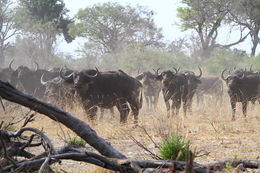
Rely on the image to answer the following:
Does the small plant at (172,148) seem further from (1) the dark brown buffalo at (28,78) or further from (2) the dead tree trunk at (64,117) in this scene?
(1) the dark brown buffalo at (28,78)

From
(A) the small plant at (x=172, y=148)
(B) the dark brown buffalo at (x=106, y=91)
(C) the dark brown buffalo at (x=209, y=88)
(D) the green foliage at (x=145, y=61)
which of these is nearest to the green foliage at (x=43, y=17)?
(D) the green foliage at (x=145, y=61)

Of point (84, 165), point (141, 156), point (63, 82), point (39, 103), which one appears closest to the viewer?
point (39, 103)

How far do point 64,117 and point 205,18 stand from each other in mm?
37396

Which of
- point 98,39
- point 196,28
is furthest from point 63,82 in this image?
point 98,39

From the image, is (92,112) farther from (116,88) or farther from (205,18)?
(205,18)

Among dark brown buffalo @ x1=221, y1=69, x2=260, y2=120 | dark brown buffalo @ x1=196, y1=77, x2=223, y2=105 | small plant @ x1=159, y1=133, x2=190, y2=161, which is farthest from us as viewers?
dark brown buffalo @ x1=196, y1=77, x2=223, y2=105

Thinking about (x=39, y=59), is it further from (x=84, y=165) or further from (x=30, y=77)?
(x=84, y=165)

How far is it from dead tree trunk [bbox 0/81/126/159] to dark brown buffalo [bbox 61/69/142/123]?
26.9ft

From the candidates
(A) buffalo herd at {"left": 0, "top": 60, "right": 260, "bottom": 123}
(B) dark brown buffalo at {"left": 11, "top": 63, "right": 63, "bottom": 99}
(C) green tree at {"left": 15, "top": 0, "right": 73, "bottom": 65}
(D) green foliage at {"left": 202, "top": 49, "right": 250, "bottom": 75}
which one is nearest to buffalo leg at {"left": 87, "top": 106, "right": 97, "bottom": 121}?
(A) buffalo herd at {"left": 0, "top": 60, "right": 260, "bottom": 123}

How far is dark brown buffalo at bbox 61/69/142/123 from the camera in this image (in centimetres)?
A: 1359

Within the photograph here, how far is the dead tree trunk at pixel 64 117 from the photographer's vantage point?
486 cm

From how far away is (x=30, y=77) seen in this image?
20812 millimetres

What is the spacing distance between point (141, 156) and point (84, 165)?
3.88 ft

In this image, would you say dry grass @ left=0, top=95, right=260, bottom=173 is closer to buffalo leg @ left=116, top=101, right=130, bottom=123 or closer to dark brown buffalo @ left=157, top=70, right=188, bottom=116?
buffalo leg @ left=116, top=101, right=130, bottom=123
